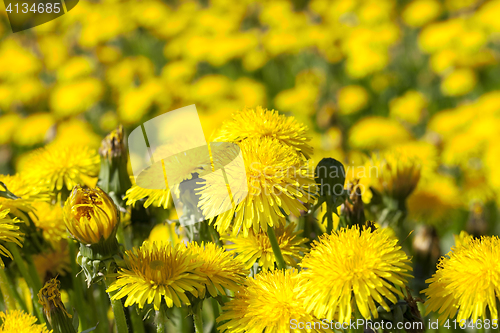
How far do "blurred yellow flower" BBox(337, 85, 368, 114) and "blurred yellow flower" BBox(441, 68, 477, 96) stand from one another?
0.59 metres

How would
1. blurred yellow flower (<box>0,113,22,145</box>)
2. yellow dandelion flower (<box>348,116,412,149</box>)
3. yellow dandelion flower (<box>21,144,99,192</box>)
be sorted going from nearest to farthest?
yellow dandelion flower (<box>21,144,99,192</box>), yellow dandelion flower (<box>348,116,412,149</box>), blurred yellow flower (<box>0,113,22,145</box>)

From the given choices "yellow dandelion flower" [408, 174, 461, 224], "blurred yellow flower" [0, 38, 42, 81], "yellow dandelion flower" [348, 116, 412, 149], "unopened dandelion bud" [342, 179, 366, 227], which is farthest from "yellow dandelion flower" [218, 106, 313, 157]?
Answer: "blurred yellow flower" [0, 38, 42, 81]

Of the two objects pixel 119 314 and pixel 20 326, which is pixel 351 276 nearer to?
pixel 119 314

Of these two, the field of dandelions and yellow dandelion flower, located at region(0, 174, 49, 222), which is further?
yellow dandelion flower, located at region(0, 174, 49, 222)

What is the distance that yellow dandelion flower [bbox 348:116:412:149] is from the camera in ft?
9.14

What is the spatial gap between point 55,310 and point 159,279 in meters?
0.28

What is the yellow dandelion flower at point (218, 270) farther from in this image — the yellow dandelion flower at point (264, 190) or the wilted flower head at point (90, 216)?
the wilted flower head at point (90, 216)

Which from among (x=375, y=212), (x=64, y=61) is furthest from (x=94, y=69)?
(x=375, y=212)

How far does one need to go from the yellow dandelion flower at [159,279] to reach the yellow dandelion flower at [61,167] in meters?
0.51

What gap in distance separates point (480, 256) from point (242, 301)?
48 cm

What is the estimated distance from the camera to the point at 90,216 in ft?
3.01

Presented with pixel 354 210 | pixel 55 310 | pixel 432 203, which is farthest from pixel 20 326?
pixel 432 203

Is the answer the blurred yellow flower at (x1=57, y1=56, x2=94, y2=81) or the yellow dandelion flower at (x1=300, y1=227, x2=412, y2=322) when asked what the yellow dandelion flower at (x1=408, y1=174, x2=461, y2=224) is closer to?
the yellow dandelion flower at (x1=300, y1=227, x2=412, y2=322)

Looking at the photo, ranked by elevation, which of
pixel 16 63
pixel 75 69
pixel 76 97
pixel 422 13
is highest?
pixel 422 13
